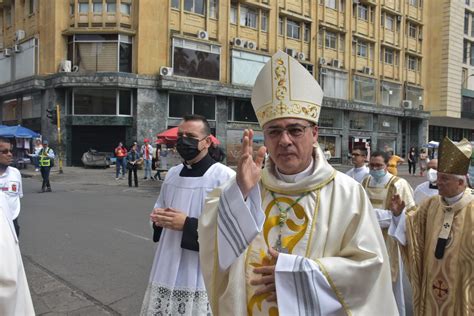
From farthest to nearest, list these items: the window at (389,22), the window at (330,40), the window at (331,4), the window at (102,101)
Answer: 1. the window at (389,22)
2. the window at (330,40)
3. the window at (331,4)
4. the window at (102,101)

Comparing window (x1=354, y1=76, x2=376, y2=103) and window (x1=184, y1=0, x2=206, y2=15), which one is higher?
window (x1=184, y1=0, x2=206, y2=15)

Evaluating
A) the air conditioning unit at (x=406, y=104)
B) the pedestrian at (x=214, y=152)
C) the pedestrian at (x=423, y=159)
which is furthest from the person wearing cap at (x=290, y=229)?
the air conditioning unit at (x=406, y=104)

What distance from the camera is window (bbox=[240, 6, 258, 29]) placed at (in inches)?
1167

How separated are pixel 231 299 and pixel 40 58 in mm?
28904

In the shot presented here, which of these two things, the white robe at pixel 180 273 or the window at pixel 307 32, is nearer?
the white robe at pixel 180 273

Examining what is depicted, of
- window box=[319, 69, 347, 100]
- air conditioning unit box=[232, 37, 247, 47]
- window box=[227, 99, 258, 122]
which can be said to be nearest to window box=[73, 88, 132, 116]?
window box=[227, 99, 258, 122]

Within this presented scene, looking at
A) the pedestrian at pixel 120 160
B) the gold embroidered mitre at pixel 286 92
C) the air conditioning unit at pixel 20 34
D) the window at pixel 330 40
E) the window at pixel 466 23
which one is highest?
the window at pixel 466 23

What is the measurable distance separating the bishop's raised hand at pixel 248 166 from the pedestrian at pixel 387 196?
3310 mm

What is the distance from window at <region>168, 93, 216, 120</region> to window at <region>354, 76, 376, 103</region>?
14753mm

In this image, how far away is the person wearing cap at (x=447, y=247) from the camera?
3.59 m

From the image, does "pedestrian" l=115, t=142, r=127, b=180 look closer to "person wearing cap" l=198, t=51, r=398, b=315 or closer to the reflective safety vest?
the reflective safety vest

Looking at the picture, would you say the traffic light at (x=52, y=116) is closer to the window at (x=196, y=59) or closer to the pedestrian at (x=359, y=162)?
the window at (x=196, y=59)

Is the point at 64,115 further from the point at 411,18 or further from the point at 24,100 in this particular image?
the point at 411,18

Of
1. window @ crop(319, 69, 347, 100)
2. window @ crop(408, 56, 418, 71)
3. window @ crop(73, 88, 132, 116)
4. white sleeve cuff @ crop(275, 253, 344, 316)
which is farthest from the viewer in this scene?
window @ crop(408, 56, 418, 71)
